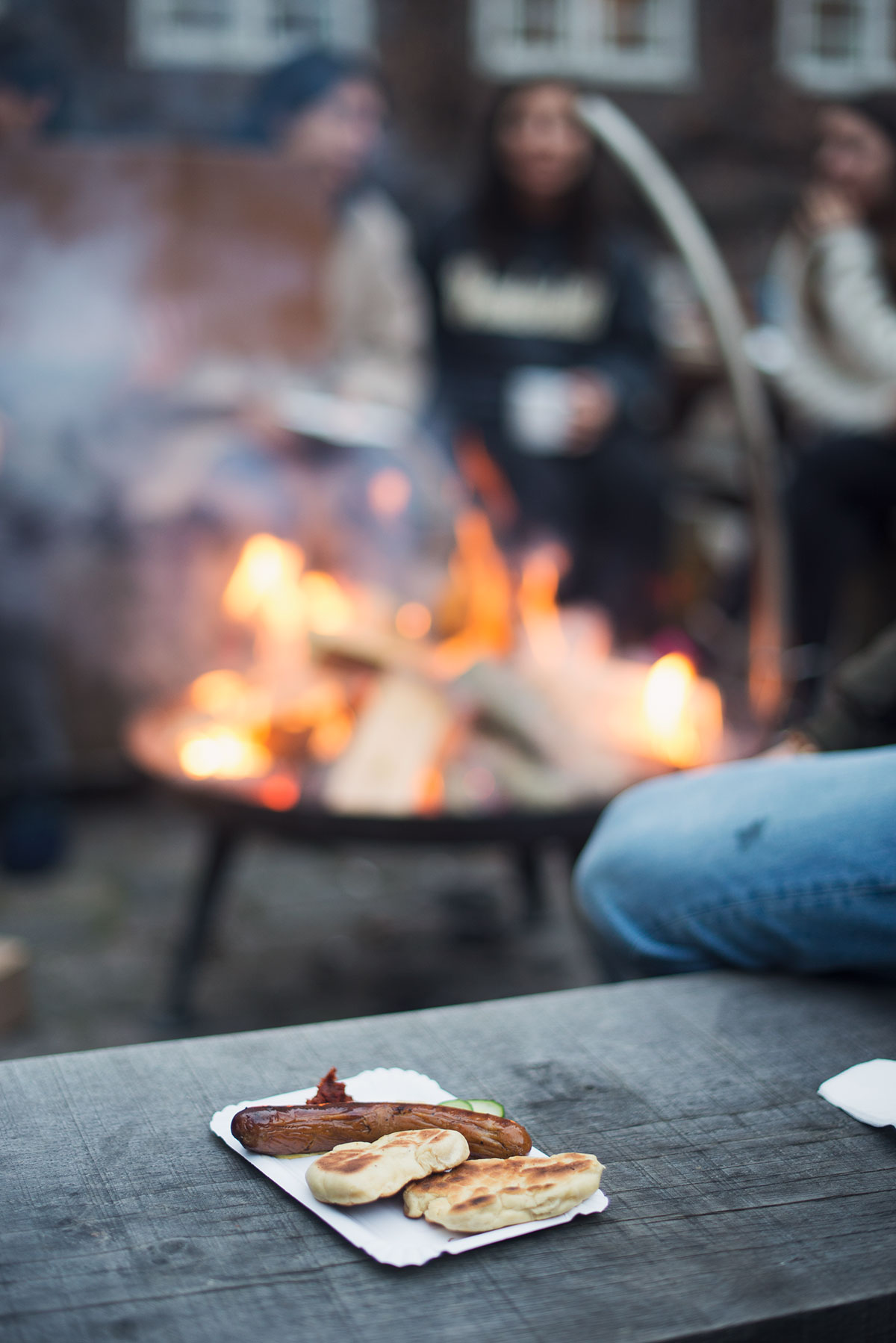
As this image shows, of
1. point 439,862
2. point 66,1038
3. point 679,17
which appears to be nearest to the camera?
point 66,1038

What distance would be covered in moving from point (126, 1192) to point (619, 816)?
76 cm

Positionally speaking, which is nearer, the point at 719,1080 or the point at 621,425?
the point at 719,1080

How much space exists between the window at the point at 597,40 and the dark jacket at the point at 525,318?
6.96 meters

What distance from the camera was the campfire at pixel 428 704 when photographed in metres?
2.33

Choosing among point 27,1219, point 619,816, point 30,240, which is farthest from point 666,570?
point 27,1219

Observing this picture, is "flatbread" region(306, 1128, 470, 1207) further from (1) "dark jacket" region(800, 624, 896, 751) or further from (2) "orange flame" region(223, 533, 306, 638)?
(2) "orange flame" region(223, 533, 306, 638)

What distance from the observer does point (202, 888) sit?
7.99 ft

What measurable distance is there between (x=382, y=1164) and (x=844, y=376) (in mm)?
3612

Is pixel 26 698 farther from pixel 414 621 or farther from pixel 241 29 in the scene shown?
pixel 241 29

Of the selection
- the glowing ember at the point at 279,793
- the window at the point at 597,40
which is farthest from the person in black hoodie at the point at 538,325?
the window at the point at 597,40

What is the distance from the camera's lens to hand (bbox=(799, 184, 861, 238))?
4066 millimetres

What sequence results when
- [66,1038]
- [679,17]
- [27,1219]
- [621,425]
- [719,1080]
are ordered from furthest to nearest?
[679,17]
[621,425]
[66,1038]
[719,1080]
[27,1219]

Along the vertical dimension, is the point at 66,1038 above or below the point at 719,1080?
below

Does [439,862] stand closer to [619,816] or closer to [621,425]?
[621,425]
